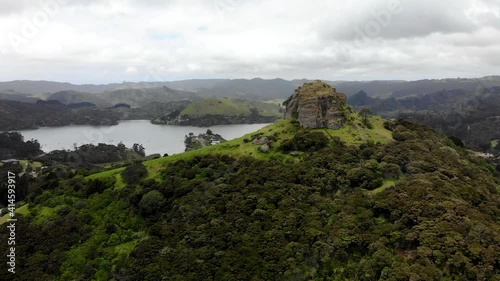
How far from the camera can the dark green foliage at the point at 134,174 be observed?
6388 centimetres

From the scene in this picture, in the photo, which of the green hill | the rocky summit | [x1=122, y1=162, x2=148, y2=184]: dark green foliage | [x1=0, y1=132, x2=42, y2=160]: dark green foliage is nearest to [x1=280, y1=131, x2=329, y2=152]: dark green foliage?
the green hill

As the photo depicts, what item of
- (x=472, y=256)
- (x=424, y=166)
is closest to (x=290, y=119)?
(x=424, y=166)

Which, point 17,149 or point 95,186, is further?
point 17,149

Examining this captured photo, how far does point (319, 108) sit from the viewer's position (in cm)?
7600

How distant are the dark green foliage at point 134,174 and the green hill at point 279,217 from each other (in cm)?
21

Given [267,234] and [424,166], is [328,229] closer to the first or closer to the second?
[267,234]

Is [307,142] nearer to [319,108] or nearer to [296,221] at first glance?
[319,108]

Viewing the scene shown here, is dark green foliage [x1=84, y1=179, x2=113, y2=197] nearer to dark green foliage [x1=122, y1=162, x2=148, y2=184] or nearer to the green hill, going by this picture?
the green hill

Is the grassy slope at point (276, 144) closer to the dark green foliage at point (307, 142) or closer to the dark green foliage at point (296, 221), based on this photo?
the dark green foliage at point (307, 142)

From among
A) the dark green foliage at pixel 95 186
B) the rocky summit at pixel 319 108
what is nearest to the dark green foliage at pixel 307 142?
the rocky summit at pixel 319 108

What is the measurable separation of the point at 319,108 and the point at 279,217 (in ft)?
120

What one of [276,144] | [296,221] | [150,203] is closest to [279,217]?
[296,221]

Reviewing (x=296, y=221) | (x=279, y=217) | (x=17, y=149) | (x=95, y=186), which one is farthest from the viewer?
(x=17, y=149)

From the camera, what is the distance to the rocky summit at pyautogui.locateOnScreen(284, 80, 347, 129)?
7432 centimetres
